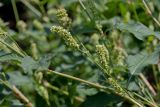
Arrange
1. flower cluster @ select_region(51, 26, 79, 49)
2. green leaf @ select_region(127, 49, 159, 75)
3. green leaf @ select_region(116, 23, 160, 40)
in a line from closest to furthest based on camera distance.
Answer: flower cluster @ select_region(51, 26, 79, 49), green leaf @ select_region(116, 23, 160, 40), green leaf @ select_region(127, 49, 159, 75)

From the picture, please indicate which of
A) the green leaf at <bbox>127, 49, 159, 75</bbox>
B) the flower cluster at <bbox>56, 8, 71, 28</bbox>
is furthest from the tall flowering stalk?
the green leaf at <bbox>127, 49, 159, 75</bbox>

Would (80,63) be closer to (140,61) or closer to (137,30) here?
(140,61)

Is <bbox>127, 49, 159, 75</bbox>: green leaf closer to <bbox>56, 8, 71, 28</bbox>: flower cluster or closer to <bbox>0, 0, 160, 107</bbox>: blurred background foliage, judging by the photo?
<bbox>0, 0, 160, 107</bbox>: blurred background foliage

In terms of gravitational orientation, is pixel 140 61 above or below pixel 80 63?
below

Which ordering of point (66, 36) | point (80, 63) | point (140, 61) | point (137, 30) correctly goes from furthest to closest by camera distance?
point (80, 63)
point (140, 61)
point (137, 30)
point (66, 36)

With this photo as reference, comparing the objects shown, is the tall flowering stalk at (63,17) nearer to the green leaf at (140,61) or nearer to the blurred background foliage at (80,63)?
the blurred background foliage at (80,63)

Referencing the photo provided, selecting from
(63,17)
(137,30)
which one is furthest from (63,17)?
(137,30)

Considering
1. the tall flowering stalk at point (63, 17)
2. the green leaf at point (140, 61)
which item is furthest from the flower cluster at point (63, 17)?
the green leaf at point (140, 61)

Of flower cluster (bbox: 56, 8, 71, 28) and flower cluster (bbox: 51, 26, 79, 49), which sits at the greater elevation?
flower cluster (bbox: 56, 8, 71, 28)

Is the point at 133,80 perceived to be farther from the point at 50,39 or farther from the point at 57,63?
the point at 50,39
